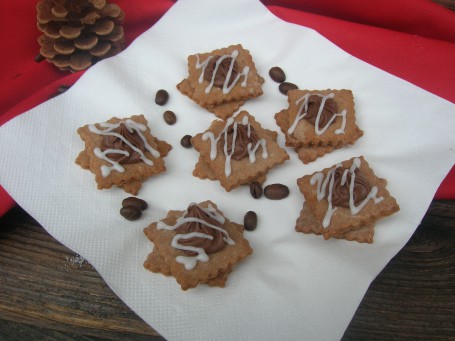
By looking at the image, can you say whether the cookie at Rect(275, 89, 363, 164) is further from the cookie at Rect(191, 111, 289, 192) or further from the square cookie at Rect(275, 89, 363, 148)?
the cookie at Rect(191, 111, 289, 192)

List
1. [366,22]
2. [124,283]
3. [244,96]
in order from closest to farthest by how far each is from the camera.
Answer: [124,283], [244,96], [366,22]

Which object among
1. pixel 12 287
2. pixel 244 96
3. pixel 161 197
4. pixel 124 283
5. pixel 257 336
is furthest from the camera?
pixel 244 96

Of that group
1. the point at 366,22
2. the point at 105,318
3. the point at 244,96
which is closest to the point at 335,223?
the point at 244,96

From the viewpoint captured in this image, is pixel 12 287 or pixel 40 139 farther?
pixel 40 139

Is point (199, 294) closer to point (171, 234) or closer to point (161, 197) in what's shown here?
point (171, 234)

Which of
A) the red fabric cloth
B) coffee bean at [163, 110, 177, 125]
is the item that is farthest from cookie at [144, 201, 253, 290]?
the red fabric cloth

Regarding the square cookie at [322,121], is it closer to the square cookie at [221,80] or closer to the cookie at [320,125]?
the cookie at [320,125]

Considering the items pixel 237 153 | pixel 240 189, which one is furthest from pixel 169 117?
pixel 240 189

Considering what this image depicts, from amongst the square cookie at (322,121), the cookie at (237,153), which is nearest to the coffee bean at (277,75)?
the square cookie at (322,121)
